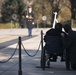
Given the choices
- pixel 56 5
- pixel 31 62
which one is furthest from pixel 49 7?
pixel 31 62

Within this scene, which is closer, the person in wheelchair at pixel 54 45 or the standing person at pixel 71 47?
the standing person at pixel 71 47

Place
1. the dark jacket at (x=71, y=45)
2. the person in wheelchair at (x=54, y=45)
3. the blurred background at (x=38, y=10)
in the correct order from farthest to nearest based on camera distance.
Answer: the blurred background at (x=38, y=10)
the person in wheelchair at (x=54, y=45)
the dark jacket at (x=71, y=45)

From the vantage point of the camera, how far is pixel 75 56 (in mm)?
10969

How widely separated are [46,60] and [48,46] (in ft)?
1.93

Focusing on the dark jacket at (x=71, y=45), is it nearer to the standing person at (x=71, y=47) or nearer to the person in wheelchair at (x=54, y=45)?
the standing person at (x=71, y=47)

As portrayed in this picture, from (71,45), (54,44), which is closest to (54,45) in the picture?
(54,44)

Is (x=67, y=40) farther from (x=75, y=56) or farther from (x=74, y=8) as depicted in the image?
(x=74, y=8)

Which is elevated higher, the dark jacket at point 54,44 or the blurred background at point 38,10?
the blurred background at point 38,10

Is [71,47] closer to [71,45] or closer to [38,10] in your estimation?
[71,45]

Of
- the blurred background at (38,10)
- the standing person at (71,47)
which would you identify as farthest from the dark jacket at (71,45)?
the blurred background at (38,10)

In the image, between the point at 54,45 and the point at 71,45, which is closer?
the point at 71,45

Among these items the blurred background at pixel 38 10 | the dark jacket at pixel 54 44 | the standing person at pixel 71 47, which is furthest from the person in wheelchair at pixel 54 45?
the blurred background at pixel 38 10

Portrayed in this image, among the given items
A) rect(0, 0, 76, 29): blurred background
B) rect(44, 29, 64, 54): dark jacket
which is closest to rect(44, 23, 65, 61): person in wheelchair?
rect(44, 29, 64, 54): dark jacket

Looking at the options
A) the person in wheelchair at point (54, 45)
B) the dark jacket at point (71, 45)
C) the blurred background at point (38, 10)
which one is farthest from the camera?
the blurred background at point (38, 10)
